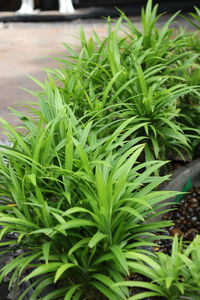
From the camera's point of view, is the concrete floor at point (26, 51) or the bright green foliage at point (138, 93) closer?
the bright green foliage at point (138, 93)

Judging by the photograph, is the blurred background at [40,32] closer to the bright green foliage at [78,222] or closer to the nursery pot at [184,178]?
the nursery pot at [184,178]

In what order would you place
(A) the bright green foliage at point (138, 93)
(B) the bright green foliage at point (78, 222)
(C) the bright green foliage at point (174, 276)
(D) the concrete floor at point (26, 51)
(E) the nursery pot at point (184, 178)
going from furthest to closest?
(D) the concrete floor at point (26, 51)
(E) the nursery pot at point (184, 178)
(A) the bright green foliage at point (138, 93)
(B) the bright green foliage at point (78, 222)
(C) the bright green foliage at point (174, 276)

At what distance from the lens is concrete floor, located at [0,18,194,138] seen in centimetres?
543

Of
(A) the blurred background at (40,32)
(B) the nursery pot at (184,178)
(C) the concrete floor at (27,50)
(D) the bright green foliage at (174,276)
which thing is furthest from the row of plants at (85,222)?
(A) the blurred background at (40,32)

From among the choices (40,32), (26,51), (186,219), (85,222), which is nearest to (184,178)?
(186,219)

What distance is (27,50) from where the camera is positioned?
23.5ft

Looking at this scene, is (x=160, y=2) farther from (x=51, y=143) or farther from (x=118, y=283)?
(x=118, y=283)

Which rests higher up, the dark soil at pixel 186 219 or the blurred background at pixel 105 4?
the blurred background at pixel 105 4

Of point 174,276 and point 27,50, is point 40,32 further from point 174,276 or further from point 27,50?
point 174,276

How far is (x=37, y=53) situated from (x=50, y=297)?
5.26 meters

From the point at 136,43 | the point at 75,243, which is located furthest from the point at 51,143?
the point at 136,43

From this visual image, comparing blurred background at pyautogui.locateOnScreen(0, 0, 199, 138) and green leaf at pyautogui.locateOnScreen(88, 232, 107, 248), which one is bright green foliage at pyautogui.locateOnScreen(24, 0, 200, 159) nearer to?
green leaf at pyautogui.locateOnScreen(88, 232, 107, 248)

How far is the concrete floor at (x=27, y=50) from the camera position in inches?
214

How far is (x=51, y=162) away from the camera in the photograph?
2.59 meters
